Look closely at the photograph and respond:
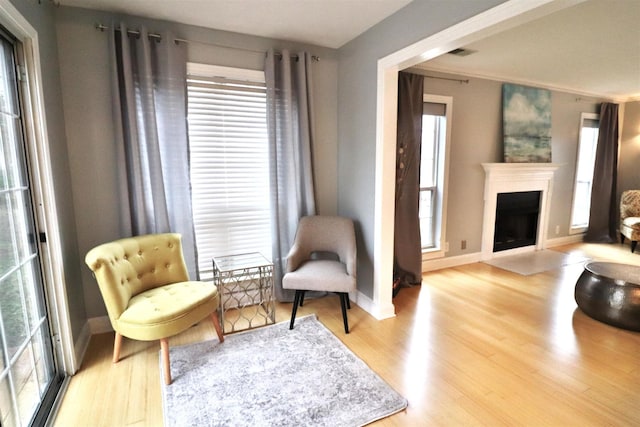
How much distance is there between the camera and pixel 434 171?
3902 millimetres

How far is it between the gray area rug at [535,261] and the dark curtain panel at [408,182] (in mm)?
1414

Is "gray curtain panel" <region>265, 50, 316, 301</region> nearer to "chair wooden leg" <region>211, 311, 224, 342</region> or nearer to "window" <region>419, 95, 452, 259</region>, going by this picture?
"chair wooden leg" <region>211, 311, 224, 342</region>

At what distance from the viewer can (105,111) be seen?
242cm

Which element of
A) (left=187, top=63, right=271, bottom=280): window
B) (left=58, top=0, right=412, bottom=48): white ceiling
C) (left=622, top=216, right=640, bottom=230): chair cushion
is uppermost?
(left=58, top=0, right=412, bottom=48): white ceiling

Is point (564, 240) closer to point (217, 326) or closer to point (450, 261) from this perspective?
point (450, 261)

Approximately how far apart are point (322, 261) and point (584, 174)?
5141mm

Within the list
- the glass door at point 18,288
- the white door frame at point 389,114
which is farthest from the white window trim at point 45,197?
the white door frame at point 389,114

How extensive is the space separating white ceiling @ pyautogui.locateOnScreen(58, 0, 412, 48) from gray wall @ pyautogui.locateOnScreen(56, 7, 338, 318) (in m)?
0.08

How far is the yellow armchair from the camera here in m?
1.96

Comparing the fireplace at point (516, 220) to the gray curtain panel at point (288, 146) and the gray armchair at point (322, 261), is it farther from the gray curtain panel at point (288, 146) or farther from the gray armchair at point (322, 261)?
the gray curtain panel at point (288, 146)

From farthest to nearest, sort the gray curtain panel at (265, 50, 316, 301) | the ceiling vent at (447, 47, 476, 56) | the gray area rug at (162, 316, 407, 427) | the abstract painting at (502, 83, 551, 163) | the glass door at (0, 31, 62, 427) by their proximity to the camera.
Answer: the abstract painting at (502, 83, 551, 163)
the ceiling vent at (447, 47, 476, 56)
the gray curtain panel at (265, 50, 316, 301)
the gray area rug at (162, 316, 407, 427)
the glass door at (0, 31, 62, 427)

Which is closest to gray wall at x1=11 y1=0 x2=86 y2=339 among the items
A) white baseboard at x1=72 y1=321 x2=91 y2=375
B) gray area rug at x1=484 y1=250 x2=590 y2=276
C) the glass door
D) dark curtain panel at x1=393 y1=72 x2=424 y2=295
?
white baseboard at x1=72 y1=321 x2=91 y2=375

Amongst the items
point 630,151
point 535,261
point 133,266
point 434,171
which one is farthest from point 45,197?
point 630,151

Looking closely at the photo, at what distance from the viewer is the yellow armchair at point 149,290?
1955 mm
